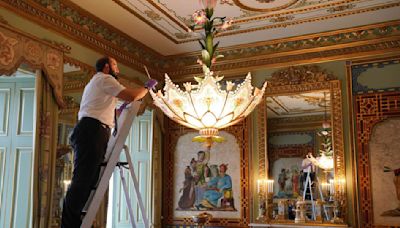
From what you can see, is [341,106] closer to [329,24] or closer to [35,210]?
[329,24]

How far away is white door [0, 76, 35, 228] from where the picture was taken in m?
4.46

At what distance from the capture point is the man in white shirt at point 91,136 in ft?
8.74

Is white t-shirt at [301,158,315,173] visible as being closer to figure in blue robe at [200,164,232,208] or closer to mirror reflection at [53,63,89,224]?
figure in blue robe at [200,164,232,208]

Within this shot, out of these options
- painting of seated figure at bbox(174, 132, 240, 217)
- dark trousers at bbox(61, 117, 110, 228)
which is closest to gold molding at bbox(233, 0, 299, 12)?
painting of seated figure at bbox(174, 132, 240, 217)

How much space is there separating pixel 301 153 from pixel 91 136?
3.36 meters

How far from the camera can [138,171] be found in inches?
236

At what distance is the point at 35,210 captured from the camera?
12.7 feet

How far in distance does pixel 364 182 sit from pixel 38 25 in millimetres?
4024

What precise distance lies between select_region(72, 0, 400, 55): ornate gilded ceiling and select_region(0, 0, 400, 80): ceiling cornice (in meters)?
0.12

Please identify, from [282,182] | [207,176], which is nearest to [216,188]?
[207,176]

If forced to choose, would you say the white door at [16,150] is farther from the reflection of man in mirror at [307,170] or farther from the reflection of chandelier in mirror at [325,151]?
the reflection of chandelier in mirror at [325,151]

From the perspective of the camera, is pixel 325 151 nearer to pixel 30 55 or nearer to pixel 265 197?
pixel 265 197

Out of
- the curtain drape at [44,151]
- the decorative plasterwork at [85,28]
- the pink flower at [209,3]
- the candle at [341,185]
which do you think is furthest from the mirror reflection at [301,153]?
the curtain drape at [44,151]

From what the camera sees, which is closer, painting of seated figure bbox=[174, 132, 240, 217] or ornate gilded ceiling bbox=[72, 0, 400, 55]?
ornate gilded ceiling bbox=[72, 0, 400, 55]
